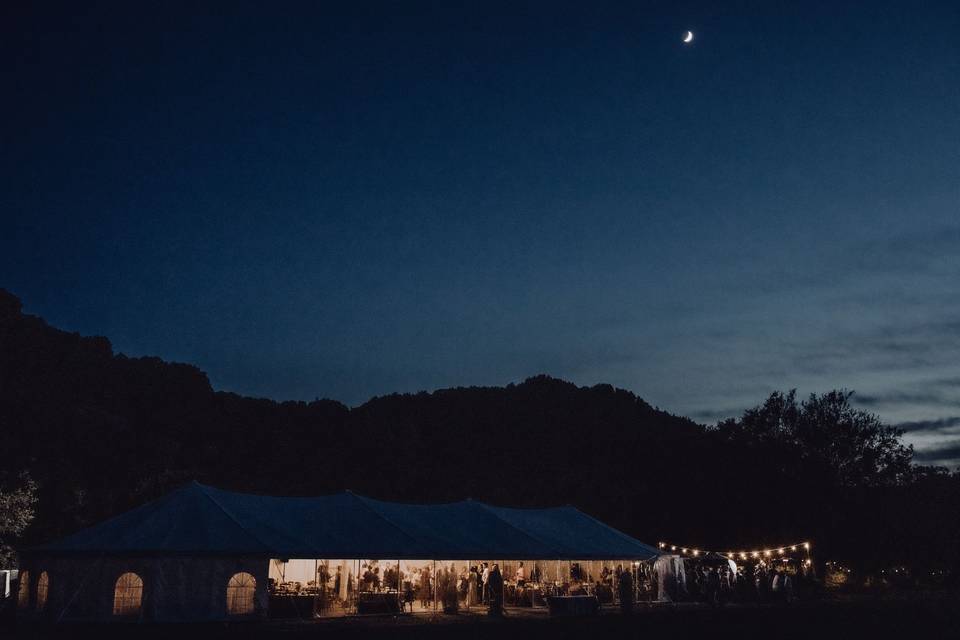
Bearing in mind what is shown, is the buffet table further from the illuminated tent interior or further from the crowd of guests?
the crowd of guests

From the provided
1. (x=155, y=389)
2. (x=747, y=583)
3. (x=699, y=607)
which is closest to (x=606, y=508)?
(x=747, y=583)

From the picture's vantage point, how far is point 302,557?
18172 mm

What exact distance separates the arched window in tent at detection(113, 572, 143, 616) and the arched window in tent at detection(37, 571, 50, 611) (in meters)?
1.74

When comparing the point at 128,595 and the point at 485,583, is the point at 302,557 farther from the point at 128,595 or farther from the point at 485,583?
the point at 485,583

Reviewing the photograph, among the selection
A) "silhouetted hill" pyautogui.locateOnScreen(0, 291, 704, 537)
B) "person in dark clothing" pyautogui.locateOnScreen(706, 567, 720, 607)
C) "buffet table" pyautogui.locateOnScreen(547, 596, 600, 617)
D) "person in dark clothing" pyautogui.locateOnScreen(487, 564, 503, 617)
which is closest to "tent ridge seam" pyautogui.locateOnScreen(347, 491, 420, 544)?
"person in dark clothing" pyautogui.locateOnScreen(487, 564, 503, 617)

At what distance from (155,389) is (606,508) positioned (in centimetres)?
2668

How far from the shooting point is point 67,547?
17312mm

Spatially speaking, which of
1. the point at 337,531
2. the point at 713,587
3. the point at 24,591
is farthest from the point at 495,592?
the point at 24,591

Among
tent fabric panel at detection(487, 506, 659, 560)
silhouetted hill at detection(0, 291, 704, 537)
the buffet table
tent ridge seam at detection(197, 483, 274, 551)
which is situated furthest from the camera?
silhouetted hill at detection(0, 291, 704, 537)

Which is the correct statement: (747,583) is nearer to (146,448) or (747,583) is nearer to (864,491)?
(864,491)

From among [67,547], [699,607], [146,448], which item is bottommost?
[699,607]

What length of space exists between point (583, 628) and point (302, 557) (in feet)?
19.6

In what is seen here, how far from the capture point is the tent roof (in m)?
17.5

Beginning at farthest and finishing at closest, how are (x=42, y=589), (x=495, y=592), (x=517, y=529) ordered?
(x=517, y=529), (x=495, y=592), (x=42, y=589)
